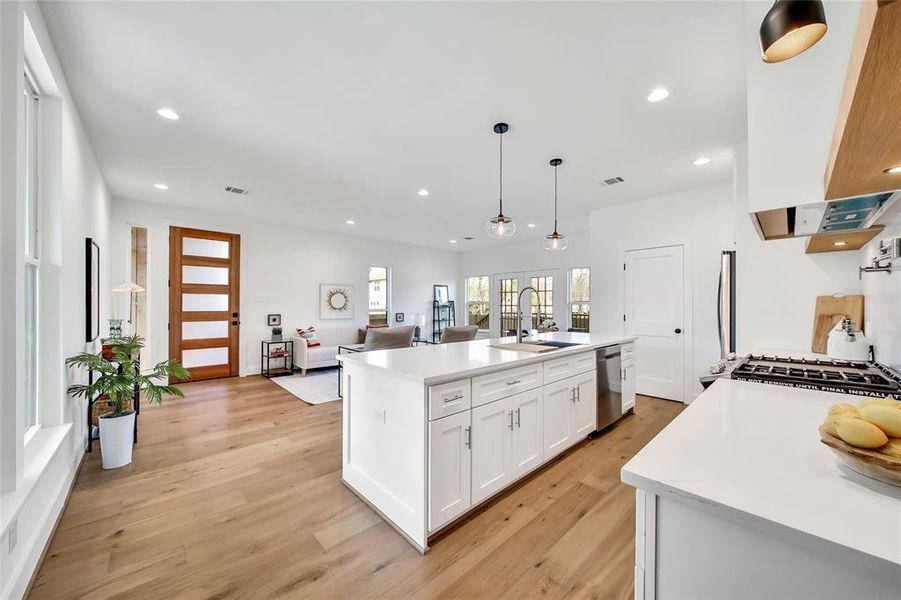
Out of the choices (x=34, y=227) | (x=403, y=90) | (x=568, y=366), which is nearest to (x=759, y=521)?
(x=568, y=366)

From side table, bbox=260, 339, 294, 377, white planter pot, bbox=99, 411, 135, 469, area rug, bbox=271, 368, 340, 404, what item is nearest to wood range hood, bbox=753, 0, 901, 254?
white planter pot, bbox=99, 411, 135, 469

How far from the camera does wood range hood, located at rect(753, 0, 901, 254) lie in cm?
52

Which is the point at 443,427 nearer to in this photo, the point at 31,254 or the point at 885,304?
the point at 885,304

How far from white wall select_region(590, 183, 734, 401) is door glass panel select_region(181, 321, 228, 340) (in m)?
6.12

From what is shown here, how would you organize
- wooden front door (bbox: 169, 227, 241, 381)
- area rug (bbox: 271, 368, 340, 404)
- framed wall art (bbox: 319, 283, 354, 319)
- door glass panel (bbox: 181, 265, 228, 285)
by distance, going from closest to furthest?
area rug (bbox: 271, 368, 340, 404) → wooden front door (bbox: 169, 227, 241, 381) → door glass panel (bbox: 181, 265, 228, 285) → framed wall art (bbox: 319, 283, 354, 319)

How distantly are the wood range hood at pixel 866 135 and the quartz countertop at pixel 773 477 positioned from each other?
727mm

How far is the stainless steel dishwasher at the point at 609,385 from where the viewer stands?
3.23 meters

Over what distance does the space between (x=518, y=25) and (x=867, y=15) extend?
165cm

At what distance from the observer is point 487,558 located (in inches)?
67.7

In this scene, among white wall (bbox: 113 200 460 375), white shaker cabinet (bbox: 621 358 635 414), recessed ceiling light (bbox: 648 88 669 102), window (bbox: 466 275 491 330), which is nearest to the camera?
A: recessed ceiling light (bbox: 648 88 669 102)

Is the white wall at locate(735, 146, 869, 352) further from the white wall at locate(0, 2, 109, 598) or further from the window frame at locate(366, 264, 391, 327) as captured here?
the window frame at locate(366, 264, 391, 327)

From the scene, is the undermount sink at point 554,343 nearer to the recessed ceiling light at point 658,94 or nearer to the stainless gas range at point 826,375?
the stainless gas range at point 826,375

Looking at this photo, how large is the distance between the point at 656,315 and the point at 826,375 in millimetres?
3258

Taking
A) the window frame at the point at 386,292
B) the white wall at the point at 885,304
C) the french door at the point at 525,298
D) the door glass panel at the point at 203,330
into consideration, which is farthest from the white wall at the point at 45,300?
the french door at the point at 525,298
